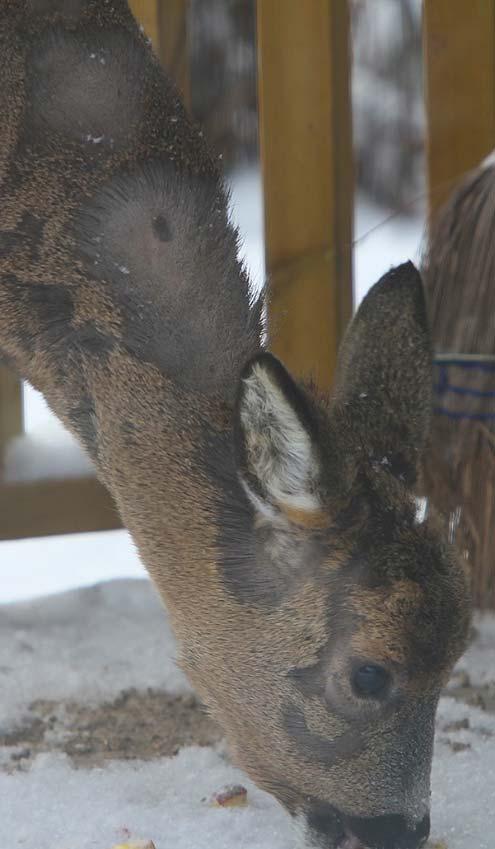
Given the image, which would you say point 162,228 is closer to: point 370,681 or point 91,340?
point 91,340

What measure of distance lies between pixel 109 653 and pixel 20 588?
0.93m

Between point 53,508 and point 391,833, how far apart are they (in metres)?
3.12

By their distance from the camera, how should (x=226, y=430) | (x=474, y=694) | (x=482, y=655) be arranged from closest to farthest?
(x=226, y=430), (x=474, y=694), (x=482, y=655)

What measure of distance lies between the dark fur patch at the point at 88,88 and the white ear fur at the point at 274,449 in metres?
1.19

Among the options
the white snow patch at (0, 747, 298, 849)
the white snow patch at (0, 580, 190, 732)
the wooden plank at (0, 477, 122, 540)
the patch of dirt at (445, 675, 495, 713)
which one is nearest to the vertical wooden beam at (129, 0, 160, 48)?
the wooden plank at (0, 477, 122, 540)

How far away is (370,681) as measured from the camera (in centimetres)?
325

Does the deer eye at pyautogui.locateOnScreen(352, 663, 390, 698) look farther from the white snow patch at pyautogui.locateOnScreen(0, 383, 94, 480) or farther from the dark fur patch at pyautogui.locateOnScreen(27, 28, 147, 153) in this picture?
the white snow patch at pyautogui.locateOnScreen(0, 383, 94, 480)

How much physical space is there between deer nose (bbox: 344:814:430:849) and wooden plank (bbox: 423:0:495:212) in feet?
10.9

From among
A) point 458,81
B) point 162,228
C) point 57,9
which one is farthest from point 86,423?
point 458,81

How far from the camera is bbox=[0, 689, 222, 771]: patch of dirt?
4.42 metres

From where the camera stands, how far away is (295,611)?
335 cm

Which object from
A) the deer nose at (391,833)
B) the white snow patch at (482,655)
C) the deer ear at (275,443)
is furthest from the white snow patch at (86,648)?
the deer ear at (275,443)

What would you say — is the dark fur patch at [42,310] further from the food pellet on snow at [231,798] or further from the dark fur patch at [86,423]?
the food pellet on snow at [231,798]

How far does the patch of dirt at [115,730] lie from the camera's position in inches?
174
